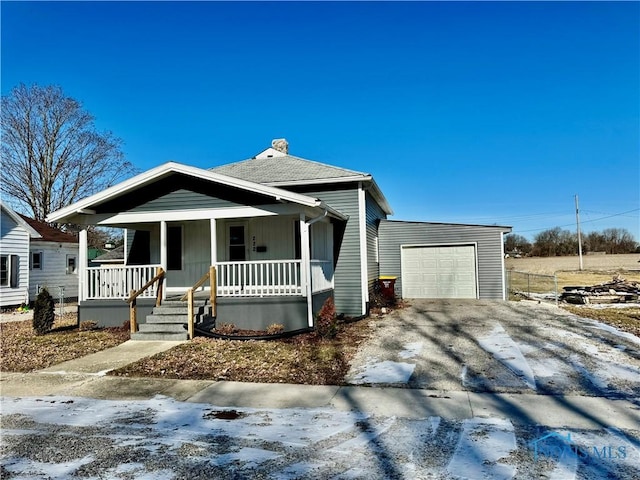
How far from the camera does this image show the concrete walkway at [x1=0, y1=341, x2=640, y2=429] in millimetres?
4477

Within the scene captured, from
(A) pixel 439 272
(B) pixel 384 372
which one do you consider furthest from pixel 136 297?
(A) pixel 439 272

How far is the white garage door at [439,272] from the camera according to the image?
15711mm

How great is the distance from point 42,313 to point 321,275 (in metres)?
6.45

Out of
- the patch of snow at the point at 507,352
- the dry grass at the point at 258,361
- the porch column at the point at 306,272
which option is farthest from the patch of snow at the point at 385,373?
the porch column at the point at 306,272

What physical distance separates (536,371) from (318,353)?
344cm

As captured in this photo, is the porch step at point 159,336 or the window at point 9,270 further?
the window at point 9,270

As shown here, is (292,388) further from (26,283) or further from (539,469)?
(26,283)

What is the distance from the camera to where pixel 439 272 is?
15977 mm

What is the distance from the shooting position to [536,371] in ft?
20.3

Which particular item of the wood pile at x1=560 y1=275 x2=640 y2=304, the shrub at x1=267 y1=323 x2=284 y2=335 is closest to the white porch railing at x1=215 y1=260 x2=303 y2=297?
the shrub at x1=267 y1=323 x2=284 y2=335

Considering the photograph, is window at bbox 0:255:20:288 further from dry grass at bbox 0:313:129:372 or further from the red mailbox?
the red mailbox

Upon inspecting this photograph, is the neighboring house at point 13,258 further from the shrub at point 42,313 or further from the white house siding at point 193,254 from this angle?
the shrub at point 42,313

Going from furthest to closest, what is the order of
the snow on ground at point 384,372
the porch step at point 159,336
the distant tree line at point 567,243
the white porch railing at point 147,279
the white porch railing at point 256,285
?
the distant tree line at point 567,243 < the white porch railing at point 147,279 < the white porch railing at point 256,285 < the porch step at point 159,336 < the snow on ground at point 384,372

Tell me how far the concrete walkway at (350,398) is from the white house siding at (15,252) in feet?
41.6
